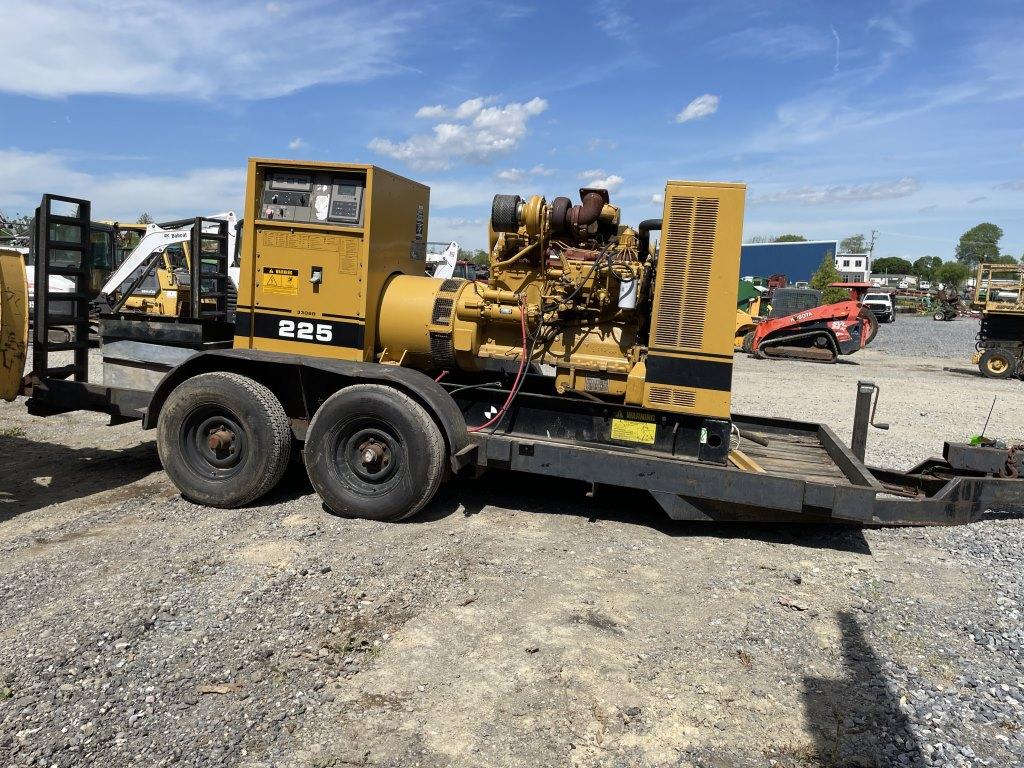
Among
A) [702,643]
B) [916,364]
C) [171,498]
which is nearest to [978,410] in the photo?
[916,364]

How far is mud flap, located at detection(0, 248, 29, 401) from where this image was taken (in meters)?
5.79

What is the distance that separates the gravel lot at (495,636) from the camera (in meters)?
3.03

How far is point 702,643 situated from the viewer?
3.86m

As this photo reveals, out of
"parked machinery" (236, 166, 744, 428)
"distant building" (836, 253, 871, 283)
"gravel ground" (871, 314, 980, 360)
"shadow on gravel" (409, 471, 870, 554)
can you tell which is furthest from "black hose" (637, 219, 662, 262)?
"distant building" (836, 253, 871, 283)

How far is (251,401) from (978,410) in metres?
12.0

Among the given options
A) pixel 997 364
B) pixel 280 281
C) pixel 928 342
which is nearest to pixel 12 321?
pixel 280 281

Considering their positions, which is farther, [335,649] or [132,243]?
[132,243]

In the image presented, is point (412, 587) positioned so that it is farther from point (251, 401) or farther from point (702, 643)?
point (251, 401)

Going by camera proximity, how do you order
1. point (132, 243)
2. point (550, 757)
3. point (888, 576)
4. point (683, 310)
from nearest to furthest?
point (550, 757), point (888, 576), point (683, 310), point (132, 243)

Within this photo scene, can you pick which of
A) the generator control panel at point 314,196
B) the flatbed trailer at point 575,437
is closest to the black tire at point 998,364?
the flatbed trailer at point 575,437

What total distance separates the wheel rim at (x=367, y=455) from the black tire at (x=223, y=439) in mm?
505

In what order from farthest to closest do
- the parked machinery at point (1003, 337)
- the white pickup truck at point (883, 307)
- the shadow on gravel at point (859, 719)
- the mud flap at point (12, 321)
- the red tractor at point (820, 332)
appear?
the white pickup truck at point (883, 307) < the red tractor at point (820, 332) < the parked machinery at point (1003, 337) < the mud flap at point (12, 321) < the shadow on gravel at point (859, 719)

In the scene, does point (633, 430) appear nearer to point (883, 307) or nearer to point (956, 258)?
point (883, 307)

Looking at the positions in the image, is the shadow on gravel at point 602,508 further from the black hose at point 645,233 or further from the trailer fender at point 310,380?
the black hose at point 645,233
